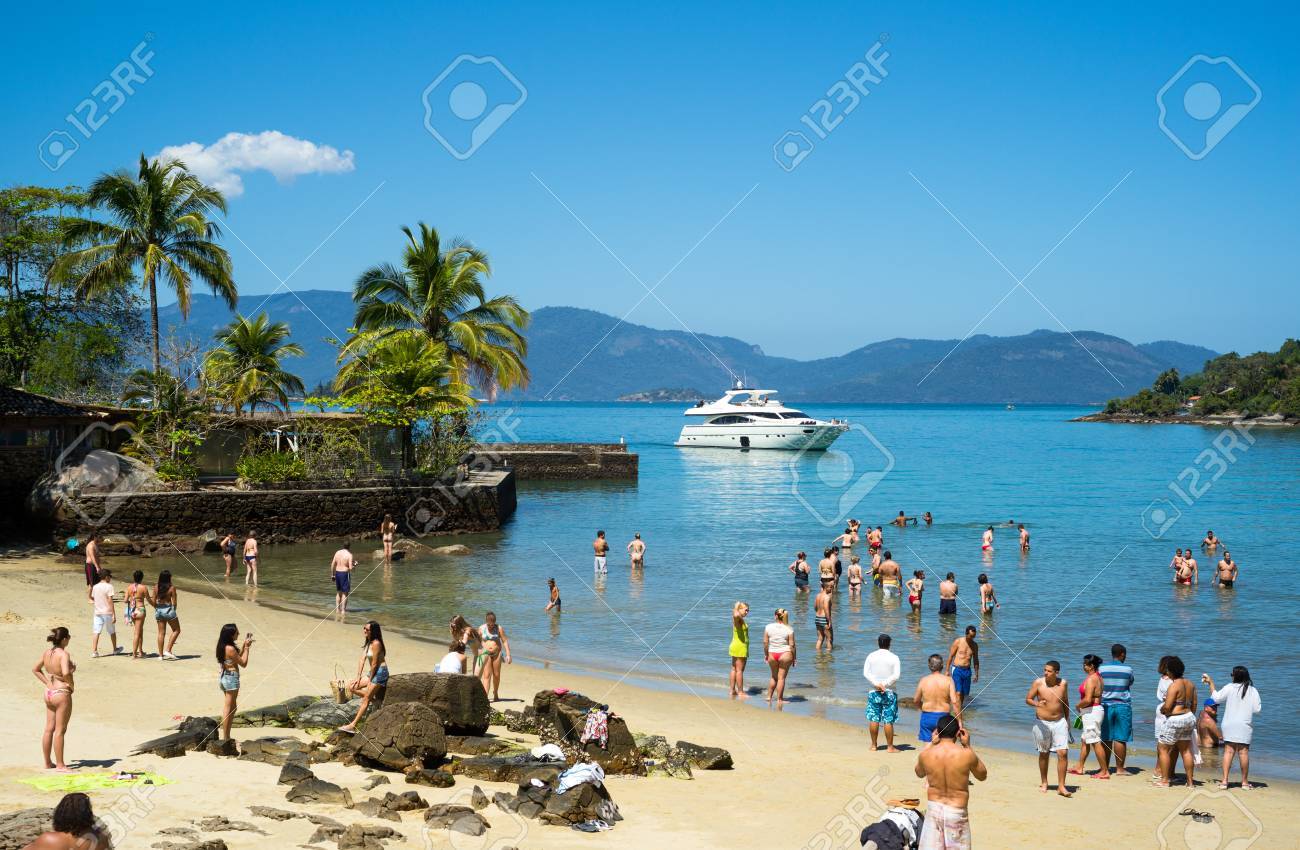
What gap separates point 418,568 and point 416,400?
727cm

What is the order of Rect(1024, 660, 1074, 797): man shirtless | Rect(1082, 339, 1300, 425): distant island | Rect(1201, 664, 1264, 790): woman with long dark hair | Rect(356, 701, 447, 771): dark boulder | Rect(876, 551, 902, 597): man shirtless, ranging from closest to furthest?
1. Rect(356, 701, 447, 771): dark boulder
2. Rect(1024, 660, 1074, 797): man shirtless
3. Rect(1201, 664, 1264, 790): woman with long dark hair
4. Rect(876, 551, 902, 597): man shirtless
5. Rect(1082, 339, 1300, 425): distant island

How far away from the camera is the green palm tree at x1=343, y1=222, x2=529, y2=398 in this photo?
1604 inches

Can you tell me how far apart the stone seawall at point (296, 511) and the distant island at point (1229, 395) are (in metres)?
130

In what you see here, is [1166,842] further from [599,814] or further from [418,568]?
[418,568]

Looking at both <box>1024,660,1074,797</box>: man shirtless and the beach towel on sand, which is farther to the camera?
<box>1024,660,1074,797</box>: man shirtless

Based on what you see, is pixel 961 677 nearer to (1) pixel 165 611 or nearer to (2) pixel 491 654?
(2) pixel 491 654

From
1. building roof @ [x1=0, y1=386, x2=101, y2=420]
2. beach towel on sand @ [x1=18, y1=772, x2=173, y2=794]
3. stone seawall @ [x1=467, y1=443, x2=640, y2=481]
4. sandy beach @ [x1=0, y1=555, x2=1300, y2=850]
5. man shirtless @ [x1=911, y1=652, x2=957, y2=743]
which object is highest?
building roof @ [x1=0, y1=386, x2=101, y2=420]

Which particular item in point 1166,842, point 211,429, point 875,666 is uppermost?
point 211,429

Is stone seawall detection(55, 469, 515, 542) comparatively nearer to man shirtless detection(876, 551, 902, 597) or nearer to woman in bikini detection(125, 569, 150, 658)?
woman in bikini detection(125, 569, 150, 658)

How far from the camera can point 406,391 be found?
33625mm

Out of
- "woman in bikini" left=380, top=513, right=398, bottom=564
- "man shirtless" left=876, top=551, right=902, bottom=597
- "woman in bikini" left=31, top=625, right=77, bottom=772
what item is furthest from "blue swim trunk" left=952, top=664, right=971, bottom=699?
"woman in bikini" left=380, top=513, right=398, bottom=564

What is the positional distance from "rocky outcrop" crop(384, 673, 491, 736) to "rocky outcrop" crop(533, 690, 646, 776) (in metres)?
0.83

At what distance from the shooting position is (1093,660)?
1217 cm

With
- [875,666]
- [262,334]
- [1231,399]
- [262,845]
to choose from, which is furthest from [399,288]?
[1231,399]
